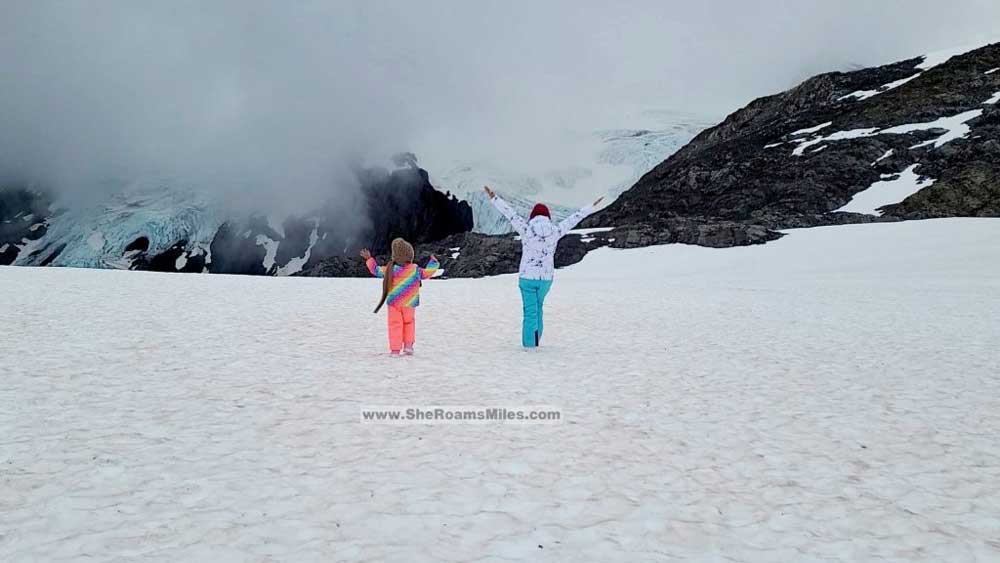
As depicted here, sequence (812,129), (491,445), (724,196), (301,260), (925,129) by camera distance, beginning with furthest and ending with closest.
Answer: (301,260)
(812,129)
(724,196)
(925,129)
(491,445)

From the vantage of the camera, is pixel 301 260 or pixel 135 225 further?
A: pixel 301 260

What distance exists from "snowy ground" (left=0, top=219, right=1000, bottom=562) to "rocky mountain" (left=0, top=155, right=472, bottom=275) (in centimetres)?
8964

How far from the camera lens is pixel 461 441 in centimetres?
503

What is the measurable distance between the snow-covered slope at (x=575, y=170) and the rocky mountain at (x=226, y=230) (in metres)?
5.00

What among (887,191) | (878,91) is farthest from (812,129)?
(887,191)

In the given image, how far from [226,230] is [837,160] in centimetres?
11221

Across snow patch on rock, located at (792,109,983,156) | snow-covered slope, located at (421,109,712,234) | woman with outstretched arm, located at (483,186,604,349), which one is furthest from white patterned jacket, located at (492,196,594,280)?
snow-covered slope, located at (421,109,712,234)

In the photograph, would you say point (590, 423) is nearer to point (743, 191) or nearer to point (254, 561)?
point (254, 561)

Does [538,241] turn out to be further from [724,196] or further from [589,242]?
[724,196]

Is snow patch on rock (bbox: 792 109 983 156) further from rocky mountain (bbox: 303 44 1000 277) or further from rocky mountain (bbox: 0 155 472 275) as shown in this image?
rocky mountain (bbox: 0 155 472 275)

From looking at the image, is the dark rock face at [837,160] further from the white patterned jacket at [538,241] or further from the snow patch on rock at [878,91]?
the white patterned jacket at [538,241]

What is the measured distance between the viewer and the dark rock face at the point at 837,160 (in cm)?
5169

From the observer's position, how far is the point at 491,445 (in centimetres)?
493

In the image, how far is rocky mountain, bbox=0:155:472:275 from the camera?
3878 inches
